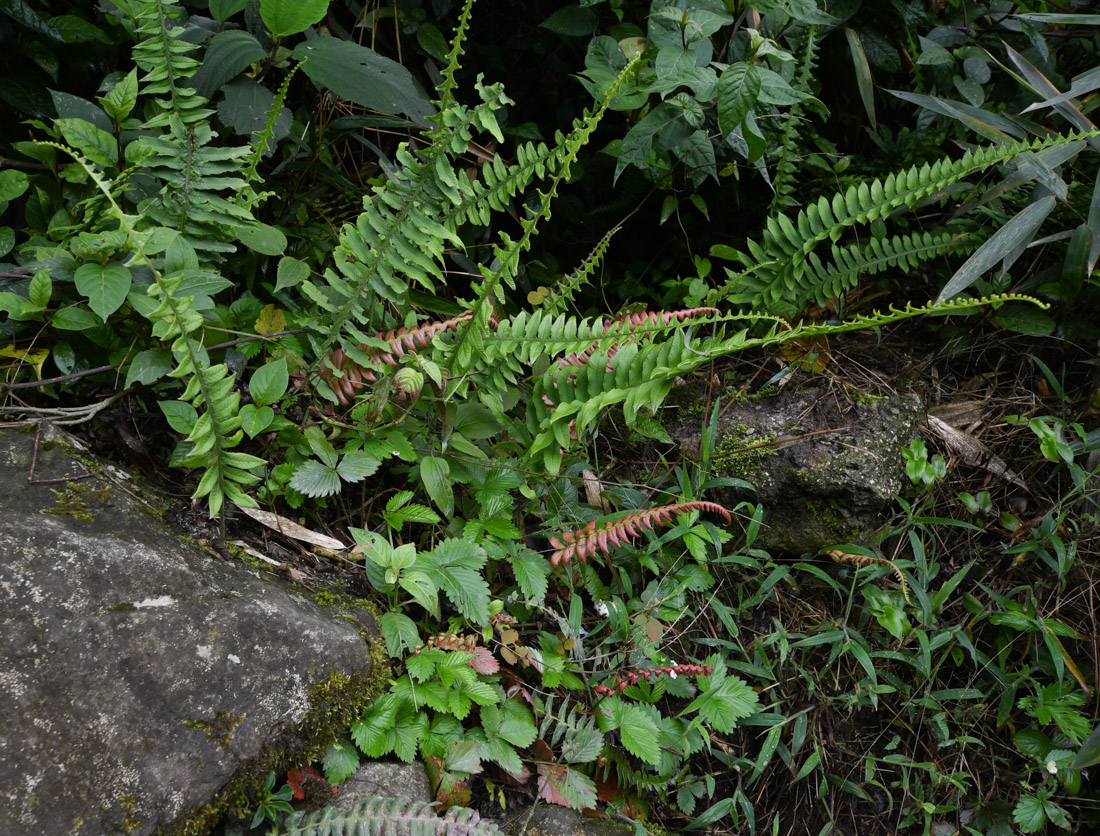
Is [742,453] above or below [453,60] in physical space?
below

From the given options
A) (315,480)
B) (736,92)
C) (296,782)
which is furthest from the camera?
(736,92)

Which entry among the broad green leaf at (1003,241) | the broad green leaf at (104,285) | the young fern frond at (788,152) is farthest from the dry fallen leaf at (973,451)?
the broad green leaf at (104,285)

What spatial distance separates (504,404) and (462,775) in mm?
1008

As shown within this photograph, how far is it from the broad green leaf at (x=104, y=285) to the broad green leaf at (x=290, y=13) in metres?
0.80

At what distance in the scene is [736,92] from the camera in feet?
7.48

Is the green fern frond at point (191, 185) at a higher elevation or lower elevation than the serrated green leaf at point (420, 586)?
higher

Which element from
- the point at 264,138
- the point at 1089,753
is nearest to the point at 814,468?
the point at 1089,753

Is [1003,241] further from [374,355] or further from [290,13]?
[290,13]

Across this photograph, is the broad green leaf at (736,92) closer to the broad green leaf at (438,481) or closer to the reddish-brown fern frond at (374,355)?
the reddish-brown fern frond at (374,355)

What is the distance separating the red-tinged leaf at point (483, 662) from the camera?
1901mm

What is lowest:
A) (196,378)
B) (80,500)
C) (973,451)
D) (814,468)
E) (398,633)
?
(973,451)

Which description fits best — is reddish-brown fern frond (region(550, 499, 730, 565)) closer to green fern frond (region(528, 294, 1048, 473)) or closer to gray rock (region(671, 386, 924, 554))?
green fern frond (region(528, 294, 1048, 473))

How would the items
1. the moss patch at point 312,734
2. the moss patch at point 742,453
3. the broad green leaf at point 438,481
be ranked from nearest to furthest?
the moss patch at point 312,734 → the broad green leaf at point 438,481 → the moss patch at point 742,453

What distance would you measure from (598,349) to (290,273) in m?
0.88
